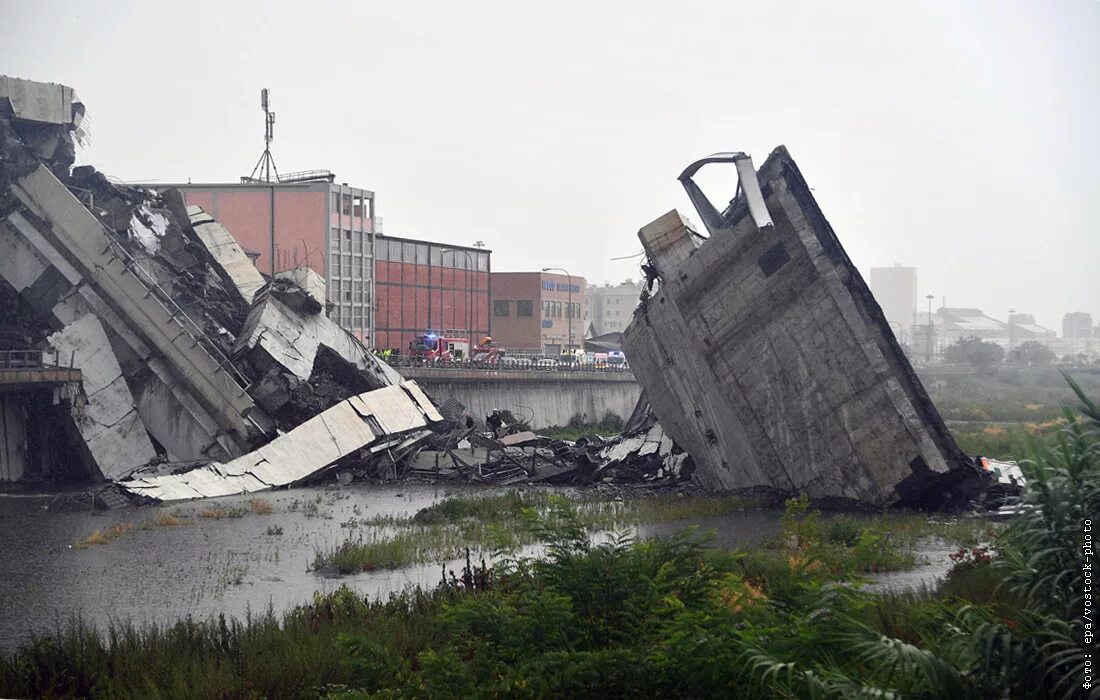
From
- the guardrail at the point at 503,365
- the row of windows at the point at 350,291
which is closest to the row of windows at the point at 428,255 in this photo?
the row of windows at the point at 350,291

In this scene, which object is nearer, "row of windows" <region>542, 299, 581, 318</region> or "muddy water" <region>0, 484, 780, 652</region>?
"muddy water" <region>0, 484, 780, 652</region>

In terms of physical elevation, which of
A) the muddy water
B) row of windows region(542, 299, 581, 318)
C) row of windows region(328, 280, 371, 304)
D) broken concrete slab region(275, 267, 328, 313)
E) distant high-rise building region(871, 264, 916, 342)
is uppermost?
row of windows region(542, 299, 581, 318)

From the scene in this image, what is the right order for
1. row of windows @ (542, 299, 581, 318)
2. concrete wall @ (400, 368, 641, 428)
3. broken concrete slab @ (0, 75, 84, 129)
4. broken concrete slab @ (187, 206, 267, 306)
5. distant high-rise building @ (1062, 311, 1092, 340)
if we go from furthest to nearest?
1. row of windows @ (542, 299, 581, 318)
2. concrete wall @ (400, 368, 641, 428)
3. broken concrete slab @ (187, 206, 267, 306)
4. broken concrete slab @ (0, 75, 84, 129)
5. distant high-rise building @ (1062, 311, 1092, 340)

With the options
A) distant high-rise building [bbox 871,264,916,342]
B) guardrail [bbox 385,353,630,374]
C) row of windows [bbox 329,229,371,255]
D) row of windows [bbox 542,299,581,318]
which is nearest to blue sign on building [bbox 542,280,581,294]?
row of windows [bbox 542,299,581,318]

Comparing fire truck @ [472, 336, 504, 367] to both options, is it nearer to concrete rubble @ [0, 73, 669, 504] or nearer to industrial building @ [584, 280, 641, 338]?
concrete rubble @ [0, 73, 669, 504]

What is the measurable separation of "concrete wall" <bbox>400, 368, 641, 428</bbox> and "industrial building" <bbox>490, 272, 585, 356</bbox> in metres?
13.6

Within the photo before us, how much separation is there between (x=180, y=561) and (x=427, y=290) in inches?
1652

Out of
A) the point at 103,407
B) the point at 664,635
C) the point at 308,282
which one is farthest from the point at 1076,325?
the point at 308,282

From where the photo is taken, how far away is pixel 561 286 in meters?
76.6

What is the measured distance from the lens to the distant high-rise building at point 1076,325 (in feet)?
36.9

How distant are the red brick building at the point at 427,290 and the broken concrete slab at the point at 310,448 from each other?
19.7 meters

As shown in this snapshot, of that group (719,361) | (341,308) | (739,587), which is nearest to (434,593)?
(739,587)

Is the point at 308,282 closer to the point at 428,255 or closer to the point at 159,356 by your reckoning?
the point at 159,356

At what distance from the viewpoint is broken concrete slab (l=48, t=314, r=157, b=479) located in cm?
2872
